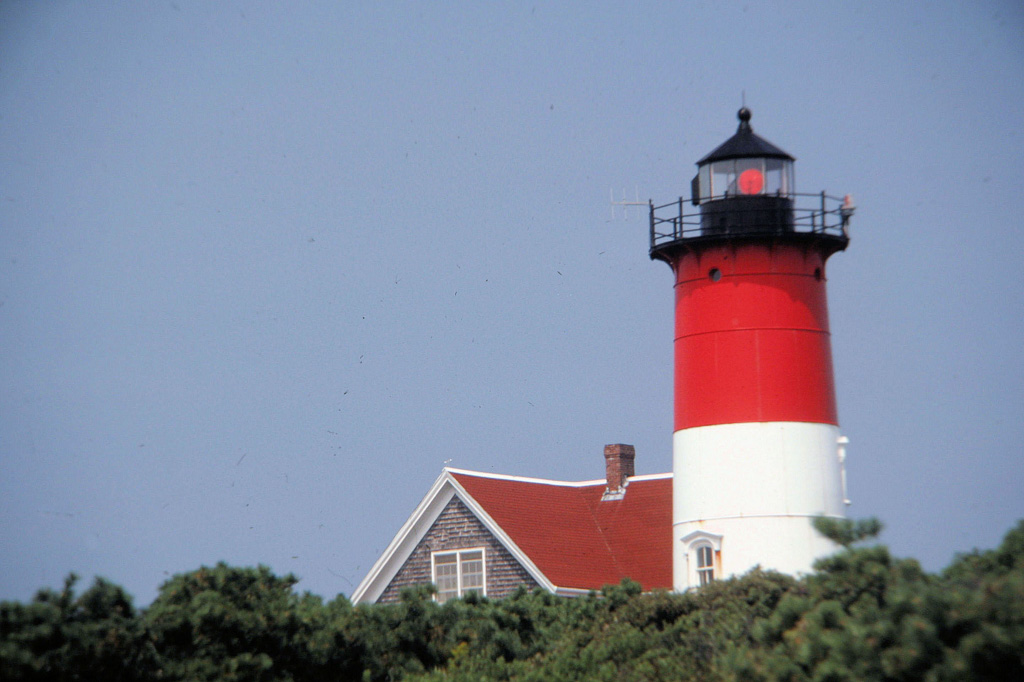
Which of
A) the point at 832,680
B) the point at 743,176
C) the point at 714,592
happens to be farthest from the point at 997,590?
the point at 743,176

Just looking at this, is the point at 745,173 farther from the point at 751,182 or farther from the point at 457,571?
the point at 457,571

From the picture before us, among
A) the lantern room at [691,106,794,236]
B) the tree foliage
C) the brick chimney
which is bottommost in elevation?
the tree foliage

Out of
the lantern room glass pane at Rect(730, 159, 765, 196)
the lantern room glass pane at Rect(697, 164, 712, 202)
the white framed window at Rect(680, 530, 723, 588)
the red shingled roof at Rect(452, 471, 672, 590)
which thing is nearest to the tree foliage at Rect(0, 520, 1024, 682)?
the white framed window at Rect(680, 530, 723, 588)

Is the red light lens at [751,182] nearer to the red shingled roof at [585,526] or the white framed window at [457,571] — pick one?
the red shingled roof at [585,526]

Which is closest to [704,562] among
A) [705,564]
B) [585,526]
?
[705,564]

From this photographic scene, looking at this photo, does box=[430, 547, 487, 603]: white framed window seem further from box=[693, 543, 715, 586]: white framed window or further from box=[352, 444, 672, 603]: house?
box=[693, 543, 715, 586]: white framed window

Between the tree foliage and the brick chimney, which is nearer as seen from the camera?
the tree foliage

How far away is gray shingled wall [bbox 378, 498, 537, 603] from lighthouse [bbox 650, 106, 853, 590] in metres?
3.42

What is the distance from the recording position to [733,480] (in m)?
20.9

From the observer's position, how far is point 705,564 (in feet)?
69.9

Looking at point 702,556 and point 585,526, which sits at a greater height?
point 585,526

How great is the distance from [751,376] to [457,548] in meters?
6.67

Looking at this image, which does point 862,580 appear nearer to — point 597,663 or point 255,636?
point 597,663

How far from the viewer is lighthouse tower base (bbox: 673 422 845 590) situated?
2056 centimetres
